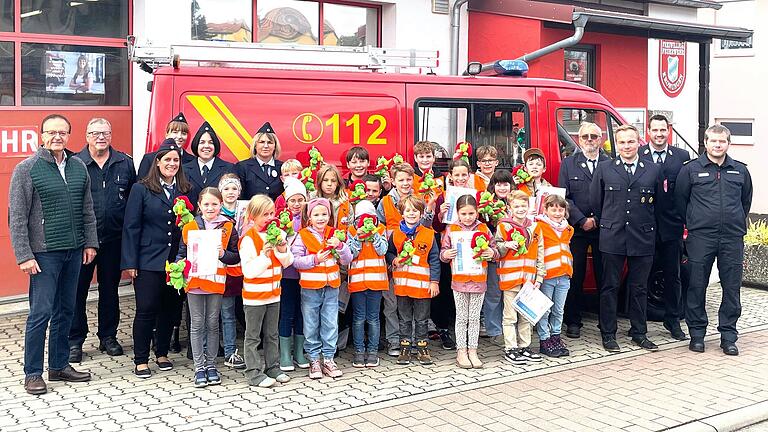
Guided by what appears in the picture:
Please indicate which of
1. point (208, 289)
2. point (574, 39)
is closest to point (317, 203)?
point (208, 289)

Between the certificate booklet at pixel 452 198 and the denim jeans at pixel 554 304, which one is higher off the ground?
the certificate booklet at pixel 452 198

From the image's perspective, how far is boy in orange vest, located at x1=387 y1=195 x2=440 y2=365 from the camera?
663cm

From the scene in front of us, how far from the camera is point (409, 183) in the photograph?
22.0 feet

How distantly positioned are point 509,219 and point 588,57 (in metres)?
7.79

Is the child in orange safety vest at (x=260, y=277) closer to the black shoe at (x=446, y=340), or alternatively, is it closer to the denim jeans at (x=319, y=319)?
the denim jeans at (x=319, y=319)

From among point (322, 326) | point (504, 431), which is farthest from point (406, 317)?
point (504, 431)

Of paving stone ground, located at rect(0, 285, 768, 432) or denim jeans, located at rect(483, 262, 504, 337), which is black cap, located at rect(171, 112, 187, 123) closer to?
paving stone ground, located at rect(0, 285, 768, 432)

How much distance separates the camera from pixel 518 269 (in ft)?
22.7

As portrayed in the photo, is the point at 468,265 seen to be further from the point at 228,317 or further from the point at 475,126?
the point at 228,317

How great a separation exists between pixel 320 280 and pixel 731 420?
297 centimetres

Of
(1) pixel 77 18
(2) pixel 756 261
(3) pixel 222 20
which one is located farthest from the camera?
(2) pixel 756 261

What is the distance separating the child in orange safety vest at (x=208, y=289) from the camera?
606 centimetres

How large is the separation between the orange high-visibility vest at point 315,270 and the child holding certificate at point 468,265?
Answer: 0.96 meters

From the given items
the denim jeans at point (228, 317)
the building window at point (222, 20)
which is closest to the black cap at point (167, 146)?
the denim jeans at point (228, 317)
